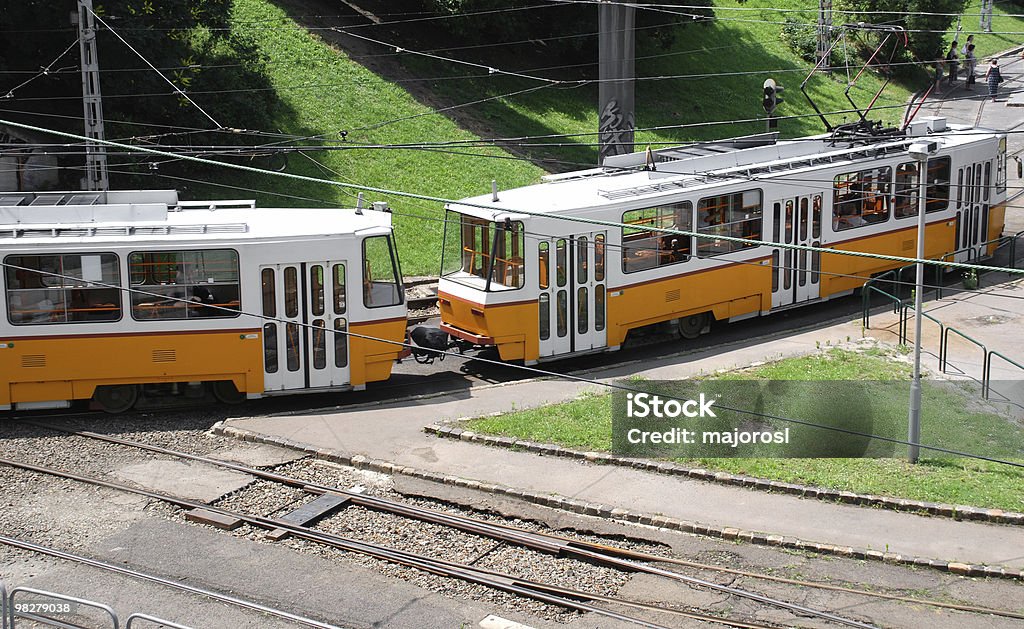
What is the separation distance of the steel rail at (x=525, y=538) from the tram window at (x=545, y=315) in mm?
5861

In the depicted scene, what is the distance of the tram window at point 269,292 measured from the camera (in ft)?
61.6

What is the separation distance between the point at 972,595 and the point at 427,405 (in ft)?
30.8

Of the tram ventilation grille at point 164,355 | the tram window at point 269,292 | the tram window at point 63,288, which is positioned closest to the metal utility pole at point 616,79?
the tram window at point 269,292

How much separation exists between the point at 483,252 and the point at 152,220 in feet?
18.5

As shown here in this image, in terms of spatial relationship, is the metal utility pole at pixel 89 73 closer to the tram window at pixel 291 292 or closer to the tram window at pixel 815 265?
the tram window at pixel 291 292

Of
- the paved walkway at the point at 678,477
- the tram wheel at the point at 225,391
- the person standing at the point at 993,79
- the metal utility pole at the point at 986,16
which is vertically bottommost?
the paved walkway at the point at 678,477

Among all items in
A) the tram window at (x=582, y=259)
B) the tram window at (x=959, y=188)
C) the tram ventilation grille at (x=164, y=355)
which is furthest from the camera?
the tram window at (x=959, y=188)

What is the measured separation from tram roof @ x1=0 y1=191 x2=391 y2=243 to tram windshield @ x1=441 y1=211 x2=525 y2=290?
1710mm

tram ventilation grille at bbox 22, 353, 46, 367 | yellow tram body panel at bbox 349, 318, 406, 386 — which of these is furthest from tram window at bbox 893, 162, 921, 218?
tram ventilation grille at bbox 22, 353, 46, 367

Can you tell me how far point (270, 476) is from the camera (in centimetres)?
1656

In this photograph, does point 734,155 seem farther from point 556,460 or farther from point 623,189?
point 556,460

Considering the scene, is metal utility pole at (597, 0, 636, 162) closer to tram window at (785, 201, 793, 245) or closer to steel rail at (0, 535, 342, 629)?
tram window at (785, 201, 793, 245)

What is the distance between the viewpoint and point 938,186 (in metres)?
26.0

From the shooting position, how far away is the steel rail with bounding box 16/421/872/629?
12789mm
